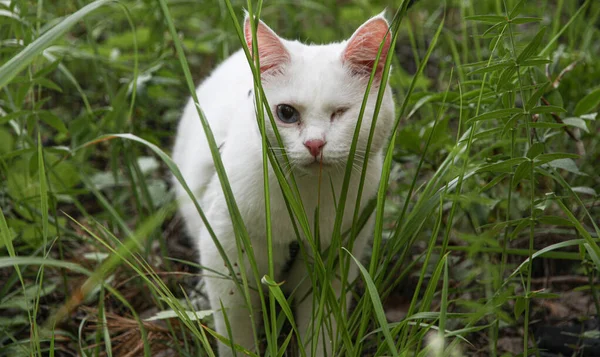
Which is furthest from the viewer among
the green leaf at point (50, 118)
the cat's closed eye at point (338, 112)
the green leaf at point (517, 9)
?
the green leaf at point (50, 118)

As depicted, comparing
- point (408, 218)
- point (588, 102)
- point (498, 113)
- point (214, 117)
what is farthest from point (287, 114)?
point (588, 102)

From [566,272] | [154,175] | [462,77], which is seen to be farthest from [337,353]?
[154,175]

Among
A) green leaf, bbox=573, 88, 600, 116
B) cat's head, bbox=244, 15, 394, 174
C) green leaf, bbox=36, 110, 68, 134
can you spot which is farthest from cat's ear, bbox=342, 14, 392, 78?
green leaf, bbox=36, 110, 68, 134

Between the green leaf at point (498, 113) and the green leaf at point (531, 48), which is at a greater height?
the green leaf at point (531, 48)

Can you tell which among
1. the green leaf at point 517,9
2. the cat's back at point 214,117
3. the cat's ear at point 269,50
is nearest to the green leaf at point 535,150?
the green leaf at point 517,9

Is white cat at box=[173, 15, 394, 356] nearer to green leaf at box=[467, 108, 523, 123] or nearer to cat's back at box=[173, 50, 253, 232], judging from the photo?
cat's back at box=[173, 50, 253, 232]

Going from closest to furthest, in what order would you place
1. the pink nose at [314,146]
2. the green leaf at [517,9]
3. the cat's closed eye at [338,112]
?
the green leaf at [517,9] → the pink nose at [314,146] → the cat's closed eye at [338,112]

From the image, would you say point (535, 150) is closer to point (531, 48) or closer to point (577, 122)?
point (531, 48)

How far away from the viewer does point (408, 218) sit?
156cm

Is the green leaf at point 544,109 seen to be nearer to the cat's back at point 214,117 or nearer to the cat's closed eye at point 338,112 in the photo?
the cat's closed eye at point 338,112

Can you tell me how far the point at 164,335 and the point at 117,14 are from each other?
1.73 metres

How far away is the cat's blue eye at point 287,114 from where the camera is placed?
5.30 feet

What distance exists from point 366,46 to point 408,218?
0.47 metres

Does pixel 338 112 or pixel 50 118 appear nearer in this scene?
pixel 338 112
